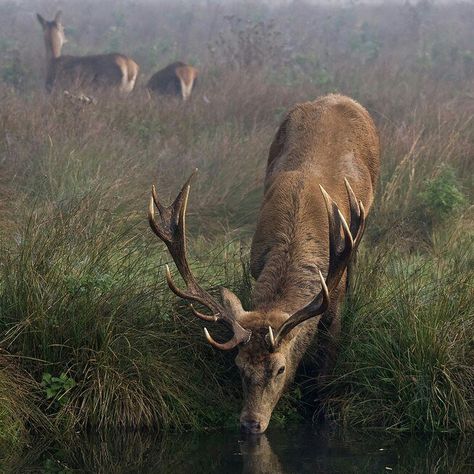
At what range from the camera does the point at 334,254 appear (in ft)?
23.9

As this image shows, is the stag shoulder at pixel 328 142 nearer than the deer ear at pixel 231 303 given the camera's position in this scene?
No

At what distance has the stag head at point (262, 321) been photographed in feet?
23.2

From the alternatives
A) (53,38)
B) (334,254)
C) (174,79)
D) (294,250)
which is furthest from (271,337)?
(53,38)

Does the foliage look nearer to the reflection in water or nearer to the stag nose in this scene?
the reflection in water

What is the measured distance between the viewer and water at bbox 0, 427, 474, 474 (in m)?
6.92

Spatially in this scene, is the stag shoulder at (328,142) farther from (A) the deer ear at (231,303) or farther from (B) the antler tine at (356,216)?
(A) the deer ear at (231,303)

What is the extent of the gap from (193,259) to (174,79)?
1178cm

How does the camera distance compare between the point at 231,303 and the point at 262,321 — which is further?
the point at 231,303

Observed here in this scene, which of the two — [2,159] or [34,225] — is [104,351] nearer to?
[34,225]

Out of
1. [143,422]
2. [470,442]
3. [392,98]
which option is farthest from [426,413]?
[392,98]

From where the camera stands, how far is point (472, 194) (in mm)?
12203

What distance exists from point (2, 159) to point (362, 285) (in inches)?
195

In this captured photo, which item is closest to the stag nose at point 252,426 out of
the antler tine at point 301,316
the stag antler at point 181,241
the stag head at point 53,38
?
the antler tine at point 301,316

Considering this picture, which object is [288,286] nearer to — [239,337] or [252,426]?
[239,337]
